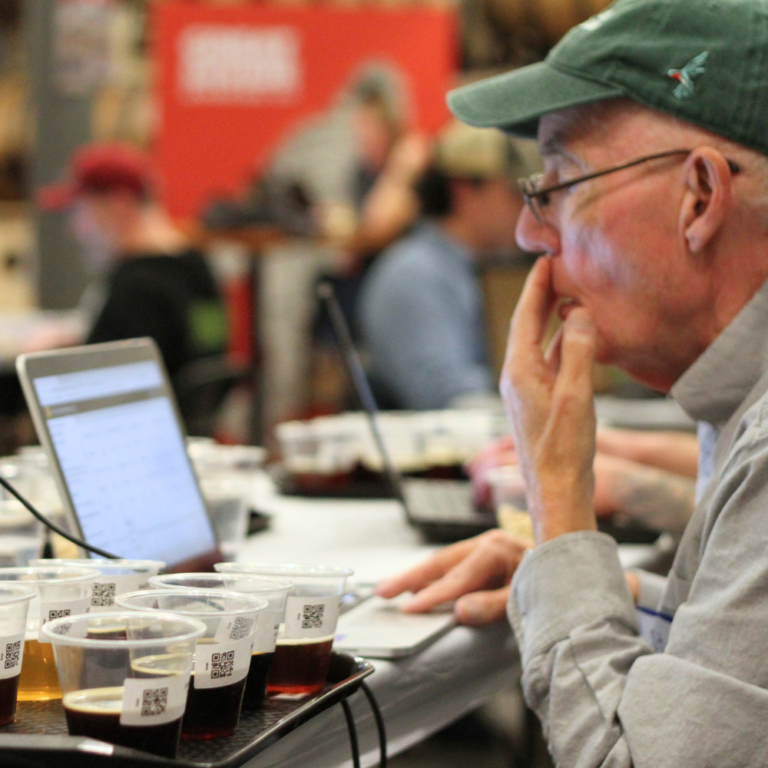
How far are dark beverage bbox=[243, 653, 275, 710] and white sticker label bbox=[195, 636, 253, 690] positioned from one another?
44mm

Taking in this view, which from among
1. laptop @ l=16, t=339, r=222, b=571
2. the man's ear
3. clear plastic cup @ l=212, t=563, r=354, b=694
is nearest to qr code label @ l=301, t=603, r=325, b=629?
clear plastic cup @ l=212, t=563, r=354, b=694

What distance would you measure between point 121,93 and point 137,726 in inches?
247

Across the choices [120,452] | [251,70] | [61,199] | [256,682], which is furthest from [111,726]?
[251,70]

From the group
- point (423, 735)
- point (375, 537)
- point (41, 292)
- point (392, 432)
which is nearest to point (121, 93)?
point (41, 292)

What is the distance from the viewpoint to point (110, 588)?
90 centimetres

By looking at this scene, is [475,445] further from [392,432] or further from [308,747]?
[308,747]

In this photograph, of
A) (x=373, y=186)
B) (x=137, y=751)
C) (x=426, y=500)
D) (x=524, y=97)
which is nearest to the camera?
(x=137, y=751)

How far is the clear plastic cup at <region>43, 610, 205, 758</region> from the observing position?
69 centimetres

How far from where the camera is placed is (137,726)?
69cm

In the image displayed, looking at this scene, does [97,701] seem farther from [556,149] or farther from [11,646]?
[556,149]

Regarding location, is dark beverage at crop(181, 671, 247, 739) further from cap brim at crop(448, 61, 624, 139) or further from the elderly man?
cap brim at crop(448, 61, 624, 139)

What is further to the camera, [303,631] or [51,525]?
[51,525]

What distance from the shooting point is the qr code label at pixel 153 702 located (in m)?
0.69

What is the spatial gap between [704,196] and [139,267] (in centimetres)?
295
